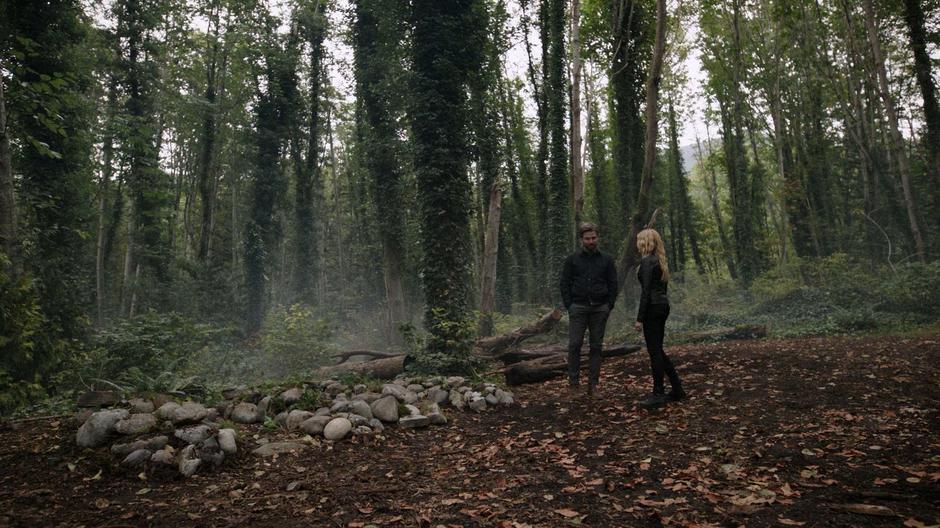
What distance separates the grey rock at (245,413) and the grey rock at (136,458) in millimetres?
1549

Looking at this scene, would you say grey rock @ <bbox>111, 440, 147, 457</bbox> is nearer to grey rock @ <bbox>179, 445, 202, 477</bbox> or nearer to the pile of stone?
the pile of stone

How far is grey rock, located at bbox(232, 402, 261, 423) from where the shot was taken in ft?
18.9

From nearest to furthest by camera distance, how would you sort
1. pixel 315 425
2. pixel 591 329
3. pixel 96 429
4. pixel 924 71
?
pixel 96 429, pixel 315 425, pixel 591 329, pixel 924 71

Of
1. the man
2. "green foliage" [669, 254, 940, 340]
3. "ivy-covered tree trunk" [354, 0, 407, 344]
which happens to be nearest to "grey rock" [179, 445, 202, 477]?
the man

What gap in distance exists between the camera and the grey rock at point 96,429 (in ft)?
14.5

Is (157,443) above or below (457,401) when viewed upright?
above

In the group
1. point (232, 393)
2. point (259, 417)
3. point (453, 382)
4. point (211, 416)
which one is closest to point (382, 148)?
point (453, 382)

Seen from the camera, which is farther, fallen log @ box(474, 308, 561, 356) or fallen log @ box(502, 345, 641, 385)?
fallen log @ box(474, 308, 561, 356)

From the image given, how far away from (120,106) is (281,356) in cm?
1488

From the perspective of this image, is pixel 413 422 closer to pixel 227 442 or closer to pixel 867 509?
pixel 227 442

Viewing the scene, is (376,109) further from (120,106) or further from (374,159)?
(120,106)

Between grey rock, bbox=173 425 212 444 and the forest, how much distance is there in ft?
0.07

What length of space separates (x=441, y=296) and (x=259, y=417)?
4.48 meters

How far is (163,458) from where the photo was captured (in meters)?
4.21
